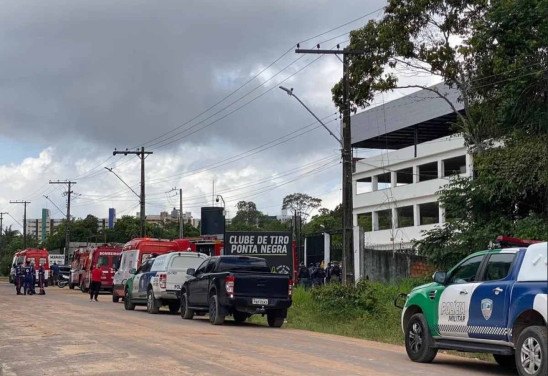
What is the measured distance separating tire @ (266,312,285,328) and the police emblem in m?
10.7

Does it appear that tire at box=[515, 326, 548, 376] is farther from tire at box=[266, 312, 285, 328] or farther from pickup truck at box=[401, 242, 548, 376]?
tire at box=[266, 312, 285, 328]

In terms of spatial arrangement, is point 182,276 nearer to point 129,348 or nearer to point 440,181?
point 129,348

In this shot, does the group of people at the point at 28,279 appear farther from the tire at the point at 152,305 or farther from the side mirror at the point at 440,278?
the side mirror at the point at 440,278

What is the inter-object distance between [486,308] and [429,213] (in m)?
53.0

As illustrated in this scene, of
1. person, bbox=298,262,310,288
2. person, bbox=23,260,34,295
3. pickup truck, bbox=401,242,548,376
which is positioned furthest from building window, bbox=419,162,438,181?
pickup truck, bbox=401,242,548,376

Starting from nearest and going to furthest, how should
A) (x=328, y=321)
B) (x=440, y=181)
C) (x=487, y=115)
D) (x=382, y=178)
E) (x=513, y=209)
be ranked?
(x=328, y=321) → (x=513, y=209) → (x=487, y=115) → (x=440, y=181) → (x=382, y=178)

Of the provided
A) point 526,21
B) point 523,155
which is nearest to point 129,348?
point 523,155

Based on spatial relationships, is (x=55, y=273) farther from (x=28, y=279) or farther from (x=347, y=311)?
(x=347, y=311)

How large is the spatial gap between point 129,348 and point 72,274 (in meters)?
43.0

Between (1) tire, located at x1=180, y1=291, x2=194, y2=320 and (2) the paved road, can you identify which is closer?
(2) the paved road

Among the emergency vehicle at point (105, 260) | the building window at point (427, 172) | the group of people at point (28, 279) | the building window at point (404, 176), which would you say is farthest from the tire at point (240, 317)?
the building window at point (404, 176)

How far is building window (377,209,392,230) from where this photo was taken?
65.6m

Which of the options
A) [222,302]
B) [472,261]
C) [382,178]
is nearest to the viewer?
[472,261]

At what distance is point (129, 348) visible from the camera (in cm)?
1505
